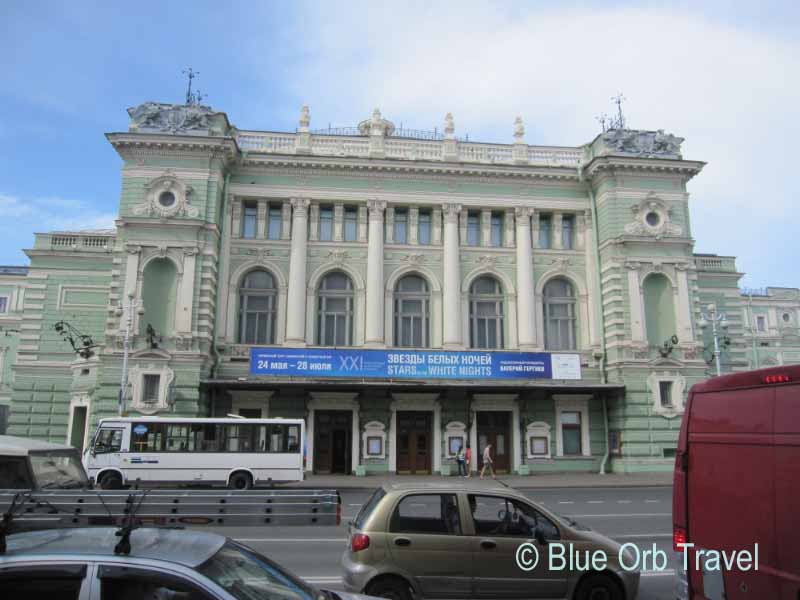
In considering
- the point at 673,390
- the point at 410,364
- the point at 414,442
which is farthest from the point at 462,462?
the point at 673,390

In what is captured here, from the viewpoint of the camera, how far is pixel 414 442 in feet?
100

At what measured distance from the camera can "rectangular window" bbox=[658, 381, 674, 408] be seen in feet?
101

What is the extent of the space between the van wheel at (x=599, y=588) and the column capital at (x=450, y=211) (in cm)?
2682

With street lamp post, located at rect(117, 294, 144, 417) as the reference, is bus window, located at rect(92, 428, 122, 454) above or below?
below

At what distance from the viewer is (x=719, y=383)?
6105 mm

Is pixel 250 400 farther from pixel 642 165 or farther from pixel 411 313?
pixel 642 165

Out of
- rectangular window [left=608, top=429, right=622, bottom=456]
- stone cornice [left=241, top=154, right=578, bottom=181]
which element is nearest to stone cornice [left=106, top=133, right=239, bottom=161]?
stone cornice [left=241, top=154, right=578, bottom=181]

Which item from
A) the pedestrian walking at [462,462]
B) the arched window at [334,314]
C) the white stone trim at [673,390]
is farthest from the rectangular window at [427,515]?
the white stone trim at [673,390]

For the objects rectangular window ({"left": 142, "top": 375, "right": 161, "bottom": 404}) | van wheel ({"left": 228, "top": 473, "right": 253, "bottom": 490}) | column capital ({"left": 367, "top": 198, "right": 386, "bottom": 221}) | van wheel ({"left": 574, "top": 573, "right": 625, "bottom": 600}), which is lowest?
van wheel ({"left": 574, "top": 573, "right": 625, "bottom": 600})

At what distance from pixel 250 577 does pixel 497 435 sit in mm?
27793

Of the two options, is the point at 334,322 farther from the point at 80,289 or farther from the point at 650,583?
the point at 650,583

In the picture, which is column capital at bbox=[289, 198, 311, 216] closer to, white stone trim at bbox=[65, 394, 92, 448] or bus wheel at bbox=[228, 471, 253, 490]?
white stone trim at bbox=[65, 394, 92, 448]

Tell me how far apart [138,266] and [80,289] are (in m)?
6.87

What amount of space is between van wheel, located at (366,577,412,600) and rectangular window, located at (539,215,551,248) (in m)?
28.6
